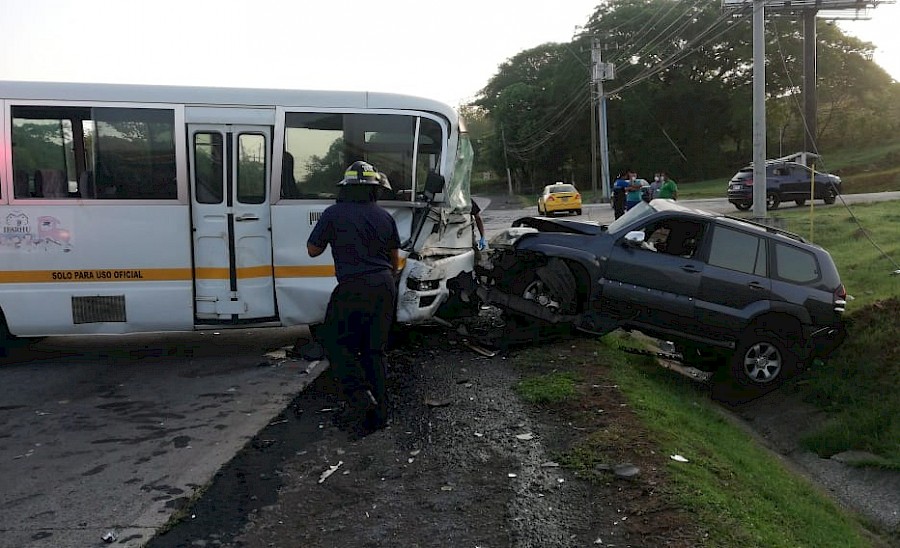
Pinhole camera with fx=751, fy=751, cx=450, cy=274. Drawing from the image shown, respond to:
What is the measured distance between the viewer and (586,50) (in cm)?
6219

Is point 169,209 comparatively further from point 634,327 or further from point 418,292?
point 634,327

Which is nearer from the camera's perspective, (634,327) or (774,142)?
(634,327)

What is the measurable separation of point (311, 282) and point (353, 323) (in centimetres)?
262

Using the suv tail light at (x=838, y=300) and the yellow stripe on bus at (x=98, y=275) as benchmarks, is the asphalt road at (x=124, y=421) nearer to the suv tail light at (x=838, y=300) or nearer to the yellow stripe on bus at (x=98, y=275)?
the yellow stripe on bus at (x=98, y=275)

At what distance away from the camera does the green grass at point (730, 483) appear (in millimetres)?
4395

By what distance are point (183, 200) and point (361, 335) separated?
330 centimetres

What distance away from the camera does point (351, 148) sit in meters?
8.09

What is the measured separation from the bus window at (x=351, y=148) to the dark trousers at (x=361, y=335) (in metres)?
2.78

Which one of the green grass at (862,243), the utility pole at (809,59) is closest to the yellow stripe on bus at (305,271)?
the green grass at (862,243)

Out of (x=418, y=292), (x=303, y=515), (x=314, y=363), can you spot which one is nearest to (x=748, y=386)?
(x=418, y=292)

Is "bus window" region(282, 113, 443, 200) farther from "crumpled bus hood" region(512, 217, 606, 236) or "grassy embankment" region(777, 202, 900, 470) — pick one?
"grassy embankment" region(777, 202, 900, 470)

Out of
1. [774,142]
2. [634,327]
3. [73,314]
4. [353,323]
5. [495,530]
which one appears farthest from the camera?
[774,142]

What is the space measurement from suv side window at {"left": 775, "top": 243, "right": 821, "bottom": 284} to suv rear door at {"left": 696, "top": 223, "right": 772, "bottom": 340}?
177mm

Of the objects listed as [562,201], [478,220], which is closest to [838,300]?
[478,220]
